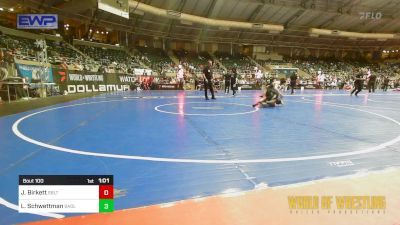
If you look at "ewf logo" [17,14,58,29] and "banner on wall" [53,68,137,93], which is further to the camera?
"banner on wall" [53,68,137,93]

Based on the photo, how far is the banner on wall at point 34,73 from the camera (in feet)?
54.5

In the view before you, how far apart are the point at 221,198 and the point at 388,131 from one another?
5537 millimetres

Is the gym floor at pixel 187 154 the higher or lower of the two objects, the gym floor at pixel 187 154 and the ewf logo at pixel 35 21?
the lower

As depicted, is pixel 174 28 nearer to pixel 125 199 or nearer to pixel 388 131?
pixel 388 131

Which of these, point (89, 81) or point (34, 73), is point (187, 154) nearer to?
point (34, 73)

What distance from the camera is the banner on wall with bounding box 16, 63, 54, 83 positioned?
54.5ft

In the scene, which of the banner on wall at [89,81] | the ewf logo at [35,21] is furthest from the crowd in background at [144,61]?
the ewf logo at [35,21]

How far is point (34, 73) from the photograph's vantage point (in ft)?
57.3

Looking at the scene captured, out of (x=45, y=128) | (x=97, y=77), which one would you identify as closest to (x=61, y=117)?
(x=45, y=128)
